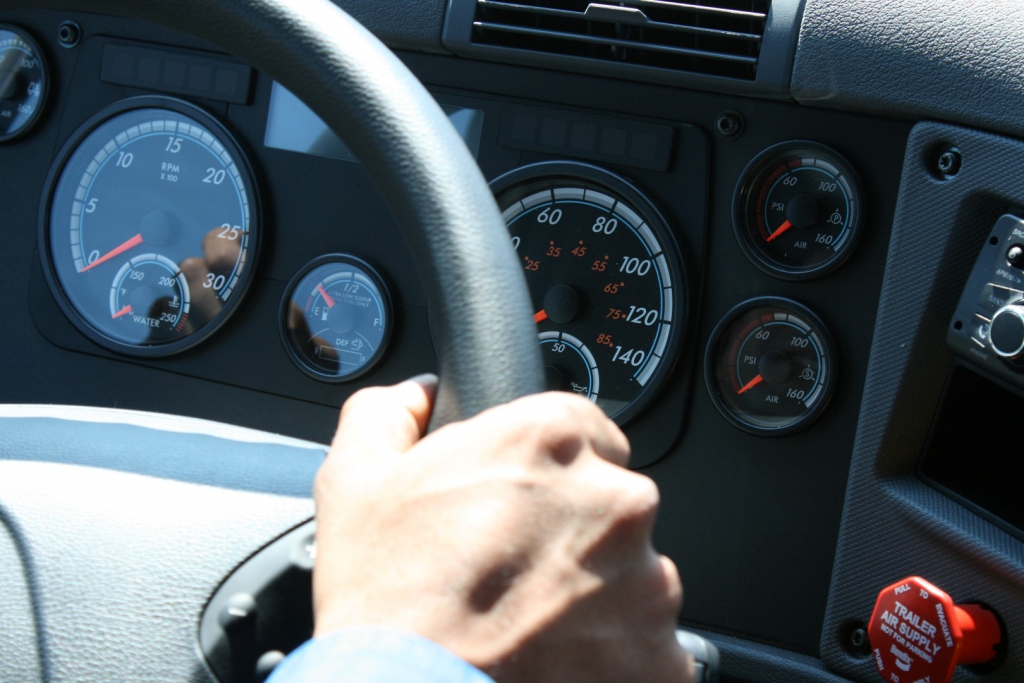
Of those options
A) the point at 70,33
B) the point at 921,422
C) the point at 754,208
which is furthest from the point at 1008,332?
the point at 70,33

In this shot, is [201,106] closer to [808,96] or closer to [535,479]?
[808,96]

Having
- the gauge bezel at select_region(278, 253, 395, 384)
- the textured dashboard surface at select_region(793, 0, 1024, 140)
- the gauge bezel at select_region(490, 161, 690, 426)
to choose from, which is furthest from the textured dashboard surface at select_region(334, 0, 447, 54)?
the textured dashboard surface at select_region(793, 0, 1024, 140)

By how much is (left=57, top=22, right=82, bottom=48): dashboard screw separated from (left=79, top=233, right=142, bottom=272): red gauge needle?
0.44 metres

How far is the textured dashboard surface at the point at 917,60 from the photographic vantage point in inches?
54.7

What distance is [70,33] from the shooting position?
2172 millimetres

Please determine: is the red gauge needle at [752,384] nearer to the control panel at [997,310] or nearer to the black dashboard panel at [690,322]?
the black dashboard panel at [690,322]

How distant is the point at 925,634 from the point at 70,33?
197 cm

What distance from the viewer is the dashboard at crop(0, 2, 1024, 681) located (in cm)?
150

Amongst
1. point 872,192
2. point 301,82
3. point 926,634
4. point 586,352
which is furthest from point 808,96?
point 301,82

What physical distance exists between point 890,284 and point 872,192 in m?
0.17

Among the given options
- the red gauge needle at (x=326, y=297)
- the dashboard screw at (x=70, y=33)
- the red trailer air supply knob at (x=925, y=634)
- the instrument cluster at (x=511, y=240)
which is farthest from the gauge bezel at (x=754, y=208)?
the dashboard screw at (x=70, y=33)

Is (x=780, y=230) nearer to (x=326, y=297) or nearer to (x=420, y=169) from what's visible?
(x=326, y=297)

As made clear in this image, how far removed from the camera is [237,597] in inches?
34.3

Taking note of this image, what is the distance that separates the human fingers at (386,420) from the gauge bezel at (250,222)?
130 centimetres
